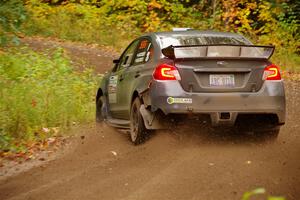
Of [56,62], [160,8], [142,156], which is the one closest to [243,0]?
[160,8]

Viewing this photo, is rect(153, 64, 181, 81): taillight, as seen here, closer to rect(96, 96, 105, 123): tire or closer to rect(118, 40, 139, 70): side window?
rect(118, 40, 139, 70): side window

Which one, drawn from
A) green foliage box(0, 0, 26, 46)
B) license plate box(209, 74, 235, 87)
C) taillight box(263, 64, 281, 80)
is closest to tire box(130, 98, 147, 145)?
license plate box(209, 74, 235, 87)

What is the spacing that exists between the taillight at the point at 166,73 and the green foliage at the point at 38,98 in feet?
8.89

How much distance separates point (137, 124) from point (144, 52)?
1120 mm

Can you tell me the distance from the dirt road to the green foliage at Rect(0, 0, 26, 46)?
5.70ft

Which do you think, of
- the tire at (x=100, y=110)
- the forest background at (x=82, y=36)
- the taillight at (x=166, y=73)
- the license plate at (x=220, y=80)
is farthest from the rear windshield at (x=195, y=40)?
the forest background at (x=82, y=36)

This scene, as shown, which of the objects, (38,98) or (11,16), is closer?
(11,16)

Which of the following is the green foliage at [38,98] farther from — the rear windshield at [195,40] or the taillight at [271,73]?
the taillight at [271,73]

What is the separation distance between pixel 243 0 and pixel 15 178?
18.0 metres

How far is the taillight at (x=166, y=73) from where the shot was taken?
25.3ft

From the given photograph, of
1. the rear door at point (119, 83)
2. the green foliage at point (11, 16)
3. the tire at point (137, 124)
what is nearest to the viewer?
the green foliage at point (11, 16)

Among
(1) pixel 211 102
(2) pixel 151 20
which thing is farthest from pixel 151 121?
(2) pixel 151 20

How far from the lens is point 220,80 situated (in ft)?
25.2

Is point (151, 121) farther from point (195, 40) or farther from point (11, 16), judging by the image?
point (11, 16)
